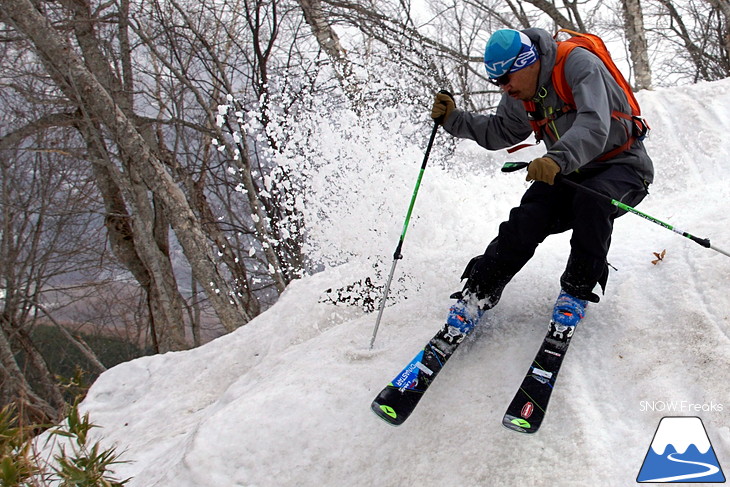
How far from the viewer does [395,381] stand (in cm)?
254

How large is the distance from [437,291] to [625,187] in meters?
1.37

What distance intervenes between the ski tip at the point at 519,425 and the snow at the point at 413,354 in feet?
0.16

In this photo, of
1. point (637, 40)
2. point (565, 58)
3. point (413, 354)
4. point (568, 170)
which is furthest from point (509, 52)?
point (637, 40)

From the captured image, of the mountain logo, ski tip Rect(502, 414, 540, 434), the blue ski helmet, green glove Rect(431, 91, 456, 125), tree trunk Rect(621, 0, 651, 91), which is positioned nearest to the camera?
the mountain logo

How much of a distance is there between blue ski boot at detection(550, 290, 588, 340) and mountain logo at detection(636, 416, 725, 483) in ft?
1.91

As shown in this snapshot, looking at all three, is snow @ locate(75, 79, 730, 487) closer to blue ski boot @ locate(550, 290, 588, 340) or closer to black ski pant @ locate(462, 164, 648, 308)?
blue ski boot @ locate(550, 290, 588, 340)

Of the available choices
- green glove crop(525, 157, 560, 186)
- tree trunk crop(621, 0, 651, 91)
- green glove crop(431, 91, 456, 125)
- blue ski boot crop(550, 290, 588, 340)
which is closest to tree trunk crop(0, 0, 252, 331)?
green glove crop(431, 91, 456, 125)

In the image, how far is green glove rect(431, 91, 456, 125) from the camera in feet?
11.0

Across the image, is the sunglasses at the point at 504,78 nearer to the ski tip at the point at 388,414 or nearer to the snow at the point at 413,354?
the snow at the point at 413,354

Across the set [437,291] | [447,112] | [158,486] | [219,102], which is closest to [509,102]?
[447,112]

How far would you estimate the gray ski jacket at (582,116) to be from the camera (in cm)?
237

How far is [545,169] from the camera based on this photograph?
2299mm

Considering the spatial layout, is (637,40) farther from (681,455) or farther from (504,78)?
(681,455)

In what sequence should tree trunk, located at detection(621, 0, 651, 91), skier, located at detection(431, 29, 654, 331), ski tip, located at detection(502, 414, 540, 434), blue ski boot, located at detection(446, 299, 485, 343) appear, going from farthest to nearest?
1. tree trunk, located at detection(621, 0, 651, 91)
2. blue ski boot, located at detection(446, 299, 485, 343)
3. skier, located at detection(431, 29, 654, 331)
4. ski tip, located at detection(502, 414, 540, 434)
